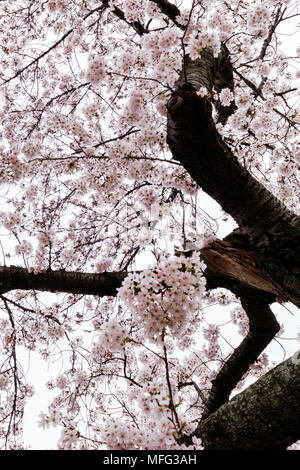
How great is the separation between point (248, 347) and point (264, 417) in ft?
5.32

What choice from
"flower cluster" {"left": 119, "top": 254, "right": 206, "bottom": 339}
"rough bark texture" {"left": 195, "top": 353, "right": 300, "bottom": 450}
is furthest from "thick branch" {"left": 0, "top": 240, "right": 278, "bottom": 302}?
"flower cluster" {"left": 119, "top": 254, "right": 206, "bottom": 339}

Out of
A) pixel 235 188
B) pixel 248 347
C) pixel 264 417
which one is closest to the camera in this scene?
pixel 264 417

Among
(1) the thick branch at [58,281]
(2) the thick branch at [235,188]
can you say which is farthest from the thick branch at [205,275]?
(2) the thick branch at [235,188]

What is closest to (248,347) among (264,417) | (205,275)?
(205,275)

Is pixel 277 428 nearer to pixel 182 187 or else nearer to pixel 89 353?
pixel 182 187

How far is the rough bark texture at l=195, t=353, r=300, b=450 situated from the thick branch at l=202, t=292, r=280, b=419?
1.33 meters

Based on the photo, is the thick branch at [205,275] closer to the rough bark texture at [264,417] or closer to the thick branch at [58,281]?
the thick branch at [58,281]

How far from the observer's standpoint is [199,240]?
2.95m

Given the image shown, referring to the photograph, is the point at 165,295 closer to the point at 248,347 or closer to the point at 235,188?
the point at 235,188

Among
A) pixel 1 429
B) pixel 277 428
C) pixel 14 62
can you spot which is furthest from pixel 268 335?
pixel 14 62

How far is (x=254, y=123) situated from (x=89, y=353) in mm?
3627

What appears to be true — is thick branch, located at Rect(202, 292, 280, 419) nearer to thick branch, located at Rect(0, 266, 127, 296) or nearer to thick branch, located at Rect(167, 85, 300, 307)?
thick branch, located at Rect(167, 85, 300, 307)

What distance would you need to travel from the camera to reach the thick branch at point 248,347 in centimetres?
297

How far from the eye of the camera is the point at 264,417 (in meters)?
1.53
